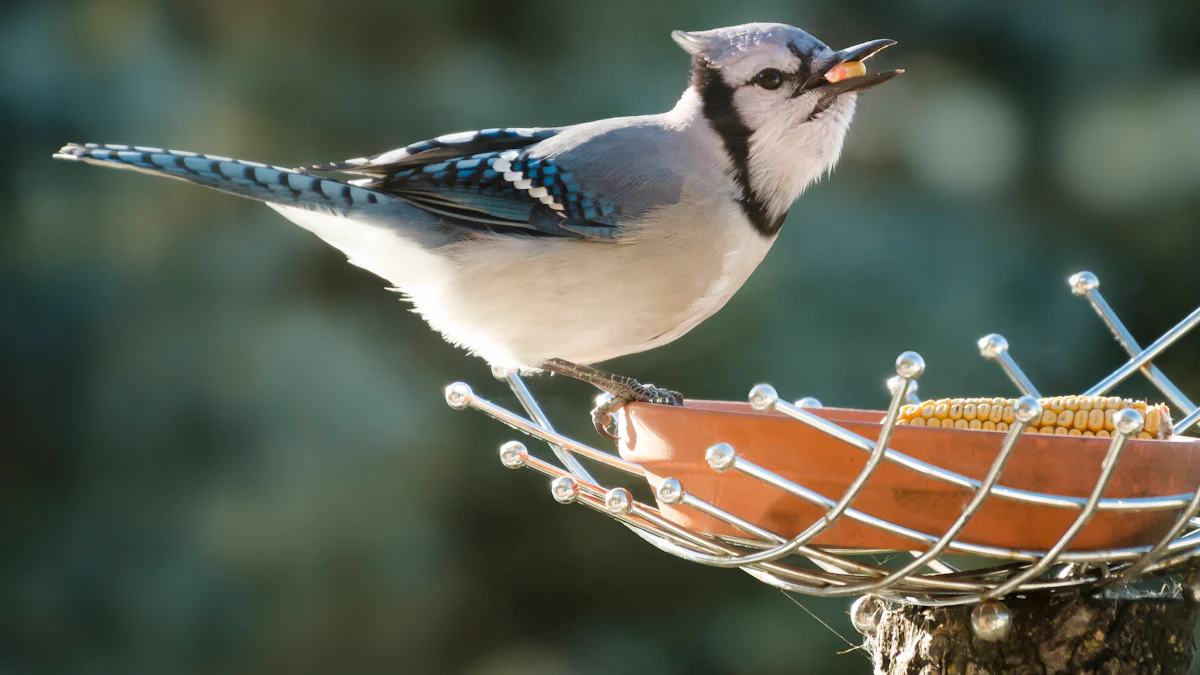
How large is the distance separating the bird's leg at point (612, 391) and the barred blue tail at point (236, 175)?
29 centimetres

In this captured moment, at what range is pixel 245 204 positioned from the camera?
2.27 meters

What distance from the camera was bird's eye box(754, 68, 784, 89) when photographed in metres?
1.23

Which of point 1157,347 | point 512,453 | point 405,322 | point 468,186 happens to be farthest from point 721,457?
point 405,322

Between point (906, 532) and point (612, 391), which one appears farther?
point (612, 391)

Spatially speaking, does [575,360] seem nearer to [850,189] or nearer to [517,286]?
[517,286]

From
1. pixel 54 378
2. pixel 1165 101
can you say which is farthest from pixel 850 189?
pixel 54 378

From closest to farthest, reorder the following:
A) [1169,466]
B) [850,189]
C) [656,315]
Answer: [1169,466]
[656,315]
[850,189]

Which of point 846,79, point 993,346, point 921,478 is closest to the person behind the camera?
point 921,478

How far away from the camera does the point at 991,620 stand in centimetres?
83

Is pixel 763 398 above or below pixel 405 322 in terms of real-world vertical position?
below

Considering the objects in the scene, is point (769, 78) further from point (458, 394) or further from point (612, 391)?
point (458, 394)

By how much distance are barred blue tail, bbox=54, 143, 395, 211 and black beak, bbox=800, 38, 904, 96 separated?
0.52 metres

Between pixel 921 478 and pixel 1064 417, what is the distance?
6.6 inches

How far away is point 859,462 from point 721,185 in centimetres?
54
